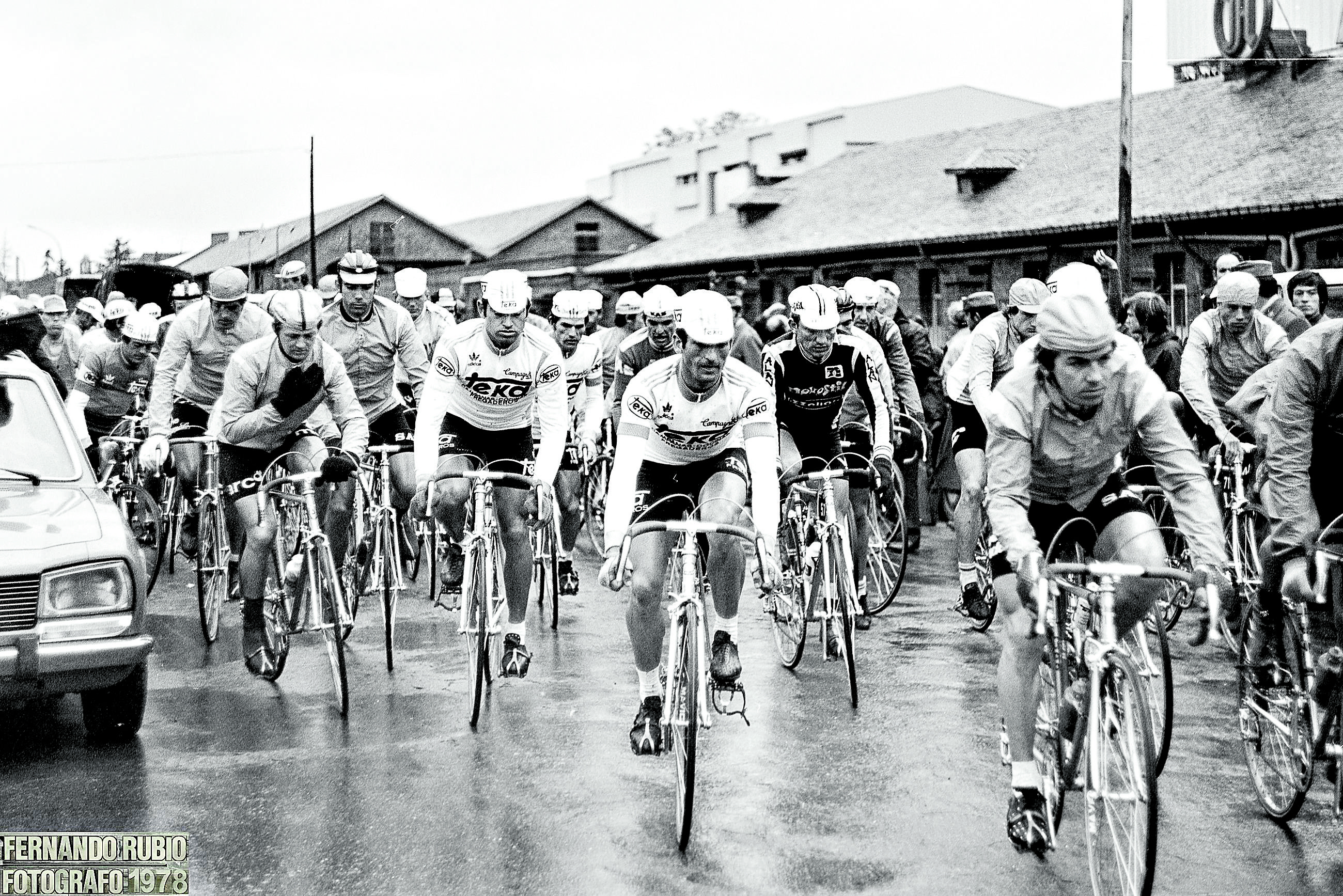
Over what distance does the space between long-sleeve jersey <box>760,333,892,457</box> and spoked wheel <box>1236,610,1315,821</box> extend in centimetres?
365

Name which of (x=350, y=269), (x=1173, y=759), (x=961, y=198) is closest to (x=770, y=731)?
(x=1173, y=759)


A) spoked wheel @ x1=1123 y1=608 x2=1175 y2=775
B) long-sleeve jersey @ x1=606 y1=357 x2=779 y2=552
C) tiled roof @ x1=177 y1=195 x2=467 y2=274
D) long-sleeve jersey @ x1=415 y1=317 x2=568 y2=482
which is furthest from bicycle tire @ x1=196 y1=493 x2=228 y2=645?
tiled roof @ x1=177 y1=195 x2=467 y2=274

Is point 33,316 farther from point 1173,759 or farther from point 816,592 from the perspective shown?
point 1173,759

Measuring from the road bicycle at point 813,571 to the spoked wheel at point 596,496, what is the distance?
18.1ft

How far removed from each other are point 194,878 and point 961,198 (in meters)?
34.1

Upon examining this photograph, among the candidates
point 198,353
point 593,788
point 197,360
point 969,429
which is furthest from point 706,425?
point 197,360

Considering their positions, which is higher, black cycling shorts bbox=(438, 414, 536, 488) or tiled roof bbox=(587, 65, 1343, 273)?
tiled roof bbox=(587, 65, 1343, 273)

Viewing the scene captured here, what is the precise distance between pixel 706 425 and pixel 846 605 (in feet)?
5.94

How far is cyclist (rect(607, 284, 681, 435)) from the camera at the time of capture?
13055 mm

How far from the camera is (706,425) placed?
24.2 ft

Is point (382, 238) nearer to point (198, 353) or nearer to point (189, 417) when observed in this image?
point (189, 417)

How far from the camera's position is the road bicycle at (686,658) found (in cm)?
600

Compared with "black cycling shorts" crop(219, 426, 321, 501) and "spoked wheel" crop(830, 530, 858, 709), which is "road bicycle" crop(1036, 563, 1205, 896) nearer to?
"spoked wheel" crop(830, 530, 858, 709)

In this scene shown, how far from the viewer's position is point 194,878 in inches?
226
